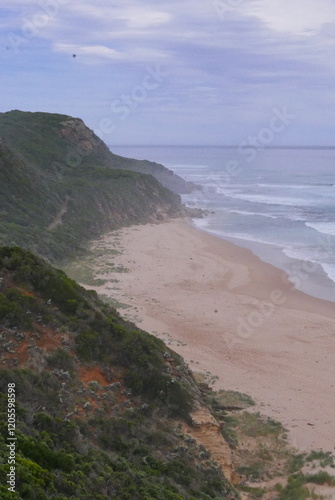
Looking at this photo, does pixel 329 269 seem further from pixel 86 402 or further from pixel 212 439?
pixel 86 402

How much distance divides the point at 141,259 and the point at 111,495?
26575 mm

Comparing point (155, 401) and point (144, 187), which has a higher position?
point (144, 187)

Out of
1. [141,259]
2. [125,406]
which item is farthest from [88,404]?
[141,259]

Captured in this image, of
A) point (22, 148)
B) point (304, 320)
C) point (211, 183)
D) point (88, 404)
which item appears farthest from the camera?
point (211, 183)

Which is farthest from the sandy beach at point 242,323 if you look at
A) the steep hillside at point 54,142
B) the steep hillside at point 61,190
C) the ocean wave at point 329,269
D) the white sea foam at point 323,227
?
the steep hillside at point 54,142

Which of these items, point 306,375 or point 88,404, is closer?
point 88,404

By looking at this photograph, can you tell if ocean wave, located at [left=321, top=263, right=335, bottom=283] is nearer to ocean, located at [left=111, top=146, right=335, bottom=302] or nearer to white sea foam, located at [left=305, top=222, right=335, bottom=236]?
ocean, located at [left=111, top=146, right=335, bottom=302]

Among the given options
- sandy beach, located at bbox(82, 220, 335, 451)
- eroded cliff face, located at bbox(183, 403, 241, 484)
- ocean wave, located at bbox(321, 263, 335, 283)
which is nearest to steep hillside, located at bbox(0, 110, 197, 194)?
sandy beach, located at bbox(82, 220, 335, 451)

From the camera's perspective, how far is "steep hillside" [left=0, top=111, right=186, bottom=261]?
3650 centimetres

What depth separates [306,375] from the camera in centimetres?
1841

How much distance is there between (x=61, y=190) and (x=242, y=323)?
28421 millimetres

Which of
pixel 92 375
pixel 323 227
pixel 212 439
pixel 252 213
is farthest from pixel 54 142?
pixel 212 439

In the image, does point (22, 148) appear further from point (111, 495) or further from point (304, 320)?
point (111, 495)

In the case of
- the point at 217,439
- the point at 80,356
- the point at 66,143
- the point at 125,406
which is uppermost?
the point at 66,143
